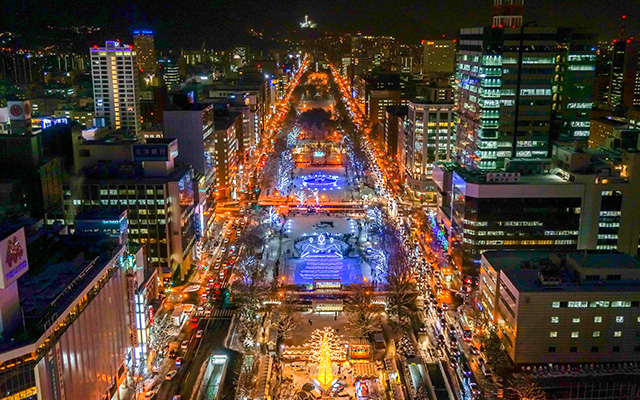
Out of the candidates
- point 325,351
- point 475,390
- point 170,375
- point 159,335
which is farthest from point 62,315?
point 475,390

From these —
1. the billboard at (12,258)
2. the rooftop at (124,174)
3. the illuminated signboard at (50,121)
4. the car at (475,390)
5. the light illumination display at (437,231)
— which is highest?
the illuminated signboard at (50,121)

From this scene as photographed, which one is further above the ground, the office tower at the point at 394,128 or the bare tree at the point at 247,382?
the office tower at the point at 394,128

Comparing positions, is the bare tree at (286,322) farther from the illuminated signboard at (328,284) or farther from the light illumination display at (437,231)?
the light illumination display at (437,231)

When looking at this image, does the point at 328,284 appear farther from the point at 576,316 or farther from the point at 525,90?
the point at 525,90

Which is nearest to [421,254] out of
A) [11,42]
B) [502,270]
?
[502,270]

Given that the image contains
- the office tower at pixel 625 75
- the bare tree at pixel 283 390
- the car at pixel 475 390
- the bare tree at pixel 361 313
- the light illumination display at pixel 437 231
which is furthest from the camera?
the office tower at pixel 625 75

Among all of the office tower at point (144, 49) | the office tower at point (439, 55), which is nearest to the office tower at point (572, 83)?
the office tower at point (439, 55)
